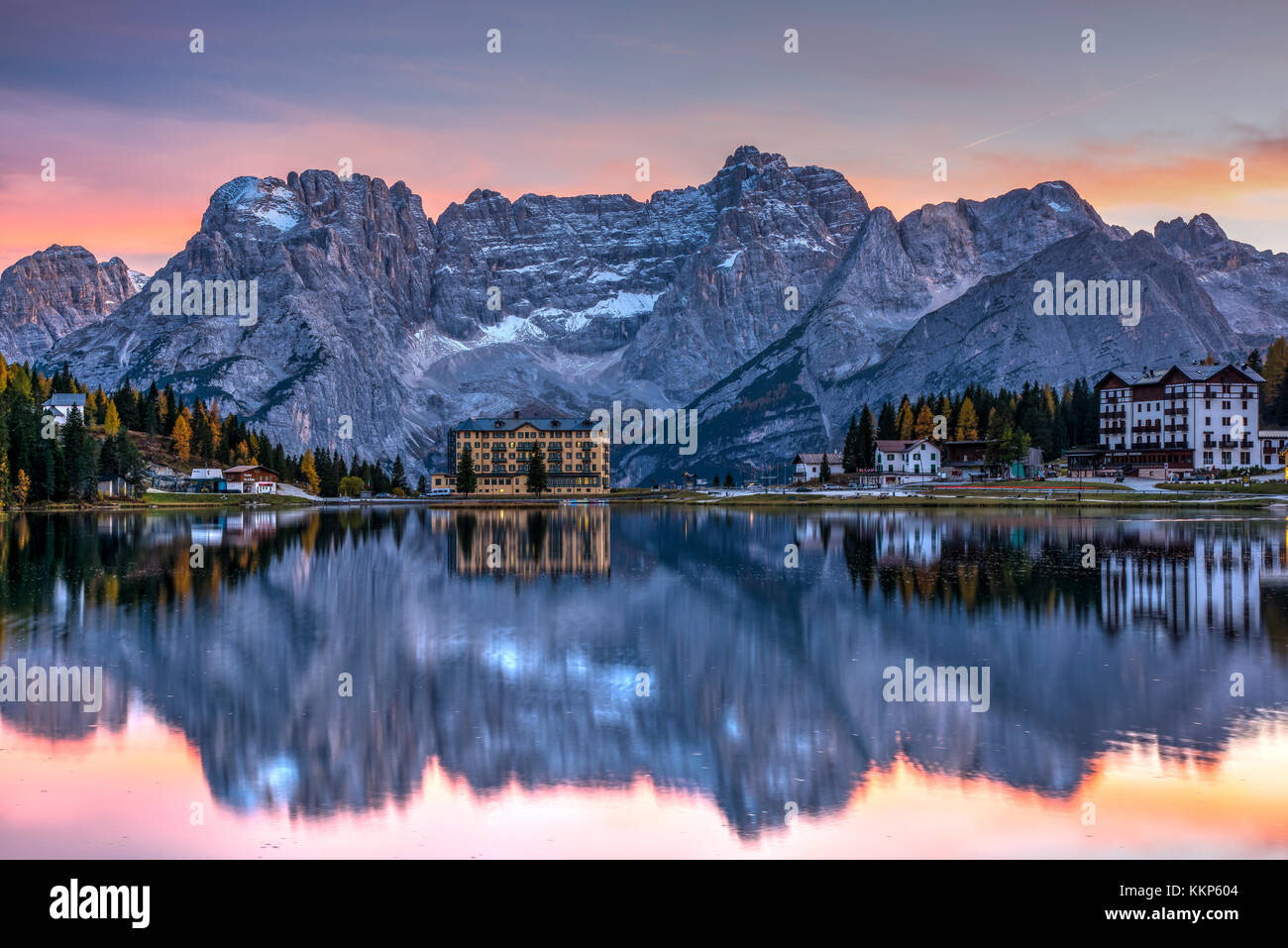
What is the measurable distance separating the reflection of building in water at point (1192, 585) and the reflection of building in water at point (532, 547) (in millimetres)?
31267

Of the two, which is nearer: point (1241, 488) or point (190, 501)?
point (1241, 488)

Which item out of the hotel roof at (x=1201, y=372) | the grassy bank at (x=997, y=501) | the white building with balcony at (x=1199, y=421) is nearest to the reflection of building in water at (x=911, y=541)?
the grassy bank at (x=997, y=501)

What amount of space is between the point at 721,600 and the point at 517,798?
32.4 m

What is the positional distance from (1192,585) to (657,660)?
33.4 meters

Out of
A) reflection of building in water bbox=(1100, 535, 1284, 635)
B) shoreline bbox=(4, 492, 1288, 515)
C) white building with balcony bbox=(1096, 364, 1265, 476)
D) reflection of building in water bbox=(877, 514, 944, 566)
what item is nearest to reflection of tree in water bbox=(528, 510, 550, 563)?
reflection of building in water bbox=(877, 514, 944, 566)

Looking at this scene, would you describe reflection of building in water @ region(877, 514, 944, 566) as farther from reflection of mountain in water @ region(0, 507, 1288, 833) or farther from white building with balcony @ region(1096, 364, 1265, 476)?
white building with balcony @ region(1096, 364, 1265, 476)

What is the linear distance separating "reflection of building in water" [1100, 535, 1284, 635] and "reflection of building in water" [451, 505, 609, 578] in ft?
103

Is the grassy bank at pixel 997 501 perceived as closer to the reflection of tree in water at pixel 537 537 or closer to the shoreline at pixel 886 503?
the shoreline at pixel 886 503

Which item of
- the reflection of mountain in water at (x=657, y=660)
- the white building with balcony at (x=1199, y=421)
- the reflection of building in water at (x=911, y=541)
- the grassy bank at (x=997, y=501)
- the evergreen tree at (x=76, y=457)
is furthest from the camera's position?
the white building with balcony at (x=1199, y=421)

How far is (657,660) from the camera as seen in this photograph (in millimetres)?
37062

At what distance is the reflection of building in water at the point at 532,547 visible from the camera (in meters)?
72.0

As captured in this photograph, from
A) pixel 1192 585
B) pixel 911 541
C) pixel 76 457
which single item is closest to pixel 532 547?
pixel 911 541

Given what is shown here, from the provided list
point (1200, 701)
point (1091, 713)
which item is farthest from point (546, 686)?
point (1200, 701)

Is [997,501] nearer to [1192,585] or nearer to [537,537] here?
[537,537]
